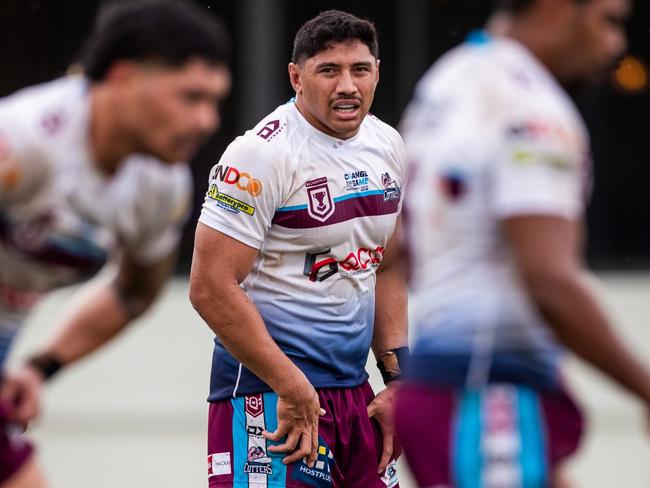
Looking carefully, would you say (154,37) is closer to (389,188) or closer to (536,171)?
(536,171)

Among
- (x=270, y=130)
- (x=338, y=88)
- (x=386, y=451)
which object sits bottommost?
(x=386, y=451)

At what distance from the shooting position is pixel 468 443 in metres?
3.21

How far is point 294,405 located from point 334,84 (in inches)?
44.8

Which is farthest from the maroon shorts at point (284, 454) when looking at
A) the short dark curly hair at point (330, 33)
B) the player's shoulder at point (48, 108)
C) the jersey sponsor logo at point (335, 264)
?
the player's shoulder at point (48, 108)

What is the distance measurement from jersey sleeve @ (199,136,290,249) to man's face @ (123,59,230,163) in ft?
4.41

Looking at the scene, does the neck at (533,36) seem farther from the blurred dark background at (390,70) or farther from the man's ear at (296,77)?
the blurred dark background at (390,70)

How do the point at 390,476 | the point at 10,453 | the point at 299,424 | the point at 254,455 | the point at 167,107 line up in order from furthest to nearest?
the point at 390,476 → the point at 254,455 → the point at 299,424 → the point at 10,453 → the point at 167,107

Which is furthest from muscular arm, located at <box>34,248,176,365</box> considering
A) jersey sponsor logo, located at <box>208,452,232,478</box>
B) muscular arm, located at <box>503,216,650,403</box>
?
jersey sponsor logo, located at <box>208,452,232,478</box>

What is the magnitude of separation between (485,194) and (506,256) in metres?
0.17

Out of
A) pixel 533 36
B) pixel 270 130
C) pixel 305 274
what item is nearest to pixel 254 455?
pixel 305 274

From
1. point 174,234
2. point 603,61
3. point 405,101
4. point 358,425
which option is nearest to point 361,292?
point 358,425

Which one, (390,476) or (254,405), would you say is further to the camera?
(390,476)

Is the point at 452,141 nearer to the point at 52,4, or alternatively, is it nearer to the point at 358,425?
the point at 358,425

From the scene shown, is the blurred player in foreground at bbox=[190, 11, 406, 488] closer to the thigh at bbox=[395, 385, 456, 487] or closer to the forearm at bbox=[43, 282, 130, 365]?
the forearm at bbox=[43, 282, 130, 365]
